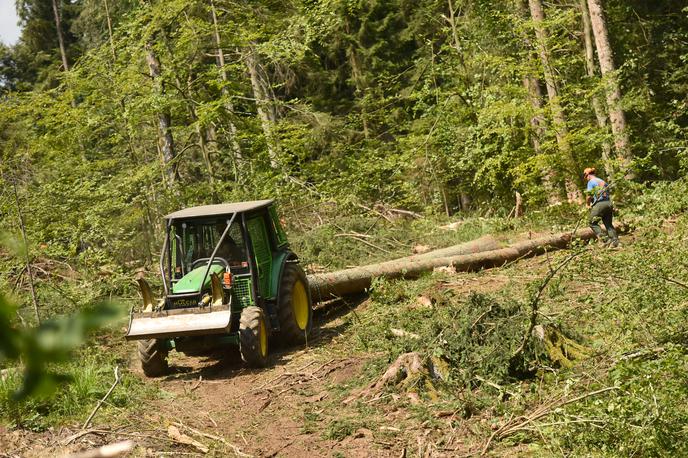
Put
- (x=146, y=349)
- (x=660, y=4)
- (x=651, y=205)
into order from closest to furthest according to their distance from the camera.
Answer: (x=651, y=205) → (x=146, y=349) → (x=660, y=4)

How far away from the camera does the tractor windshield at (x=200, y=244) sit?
10.2 meters

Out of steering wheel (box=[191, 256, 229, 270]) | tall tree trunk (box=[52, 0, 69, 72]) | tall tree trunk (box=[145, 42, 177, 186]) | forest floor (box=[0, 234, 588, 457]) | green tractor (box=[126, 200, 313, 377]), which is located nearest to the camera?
forest floor (box=[0, 234, 588, 457])

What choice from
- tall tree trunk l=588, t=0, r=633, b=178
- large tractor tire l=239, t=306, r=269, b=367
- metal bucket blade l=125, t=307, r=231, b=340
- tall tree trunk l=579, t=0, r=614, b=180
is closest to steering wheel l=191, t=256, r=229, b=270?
large tractor tire l=239, t=306, r=269, b=367

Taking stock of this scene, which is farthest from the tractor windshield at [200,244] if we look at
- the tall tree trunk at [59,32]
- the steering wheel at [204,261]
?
the tall tree trunk at [59,32]

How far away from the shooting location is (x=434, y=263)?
14070mm

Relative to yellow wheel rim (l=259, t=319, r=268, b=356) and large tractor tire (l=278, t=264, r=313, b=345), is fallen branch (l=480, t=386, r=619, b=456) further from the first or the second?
large tractor tire (l=278, t=264, r=313, b=345)

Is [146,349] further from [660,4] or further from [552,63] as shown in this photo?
[660,4]

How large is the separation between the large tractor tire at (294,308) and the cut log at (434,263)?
116 cm

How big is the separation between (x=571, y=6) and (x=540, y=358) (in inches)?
660

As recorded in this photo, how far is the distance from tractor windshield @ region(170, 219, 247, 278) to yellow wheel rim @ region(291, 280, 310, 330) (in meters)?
1.36

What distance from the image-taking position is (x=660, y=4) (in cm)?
2423

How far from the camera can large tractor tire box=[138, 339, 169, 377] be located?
376 inches

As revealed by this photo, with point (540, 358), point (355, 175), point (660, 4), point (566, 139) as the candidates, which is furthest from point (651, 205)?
point (660, 4)

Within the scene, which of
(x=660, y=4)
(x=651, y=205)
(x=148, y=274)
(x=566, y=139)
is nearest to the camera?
(x=651, y=205)
